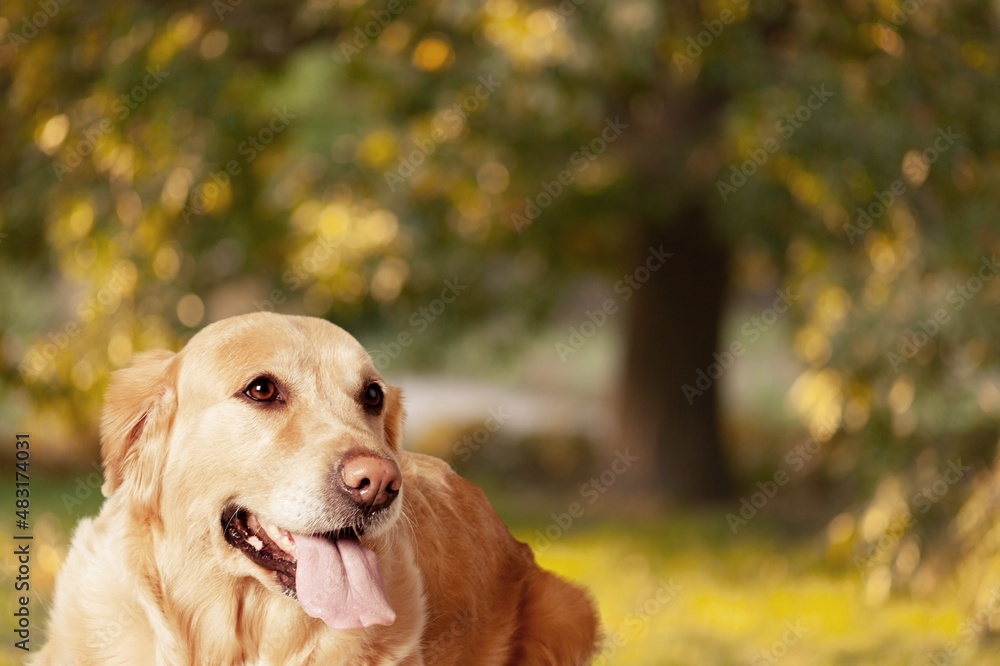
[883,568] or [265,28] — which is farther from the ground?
[265,28]

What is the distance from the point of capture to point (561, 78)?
6105mm

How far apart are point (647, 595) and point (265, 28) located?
14.2 ft

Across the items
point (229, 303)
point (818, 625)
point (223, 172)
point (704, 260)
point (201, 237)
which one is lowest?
point (229, 303)

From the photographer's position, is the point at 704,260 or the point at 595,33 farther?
the point at 704,260

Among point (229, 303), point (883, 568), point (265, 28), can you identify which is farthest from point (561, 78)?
point (229, 303)

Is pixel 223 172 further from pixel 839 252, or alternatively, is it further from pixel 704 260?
pixel 704 260

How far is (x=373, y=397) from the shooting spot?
2.89 m
